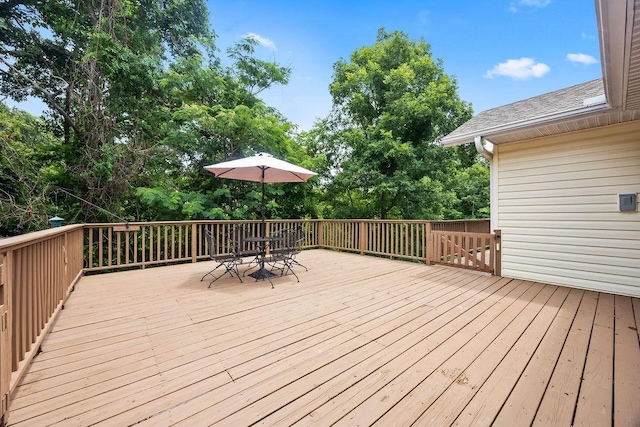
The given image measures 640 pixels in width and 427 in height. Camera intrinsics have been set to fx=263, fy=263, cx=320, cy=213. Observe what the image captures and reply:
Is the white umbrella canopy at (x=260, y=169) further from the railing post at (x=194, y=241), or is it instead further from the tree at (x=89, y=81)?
the tree at (x=89, y=81)

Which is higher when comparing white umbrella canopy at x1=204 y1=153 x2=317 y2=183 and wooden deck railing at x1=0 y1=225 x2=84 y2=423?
white umbrella canopy at x1=204 y1=153 x2=317 y2=183

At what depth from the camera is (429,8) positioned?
391 inches

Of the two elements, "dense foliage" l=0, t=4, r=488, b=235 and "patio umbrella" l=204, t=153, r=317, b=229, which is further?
"dense foliage" l=0, t=4, r=488, b=235

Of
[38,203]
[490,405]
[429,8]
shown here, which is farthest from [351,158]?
[490,405]

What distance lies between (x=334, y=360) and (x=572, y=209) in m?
4.56

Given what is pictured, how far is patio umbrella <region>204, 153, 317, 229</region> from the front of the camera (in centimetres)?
415

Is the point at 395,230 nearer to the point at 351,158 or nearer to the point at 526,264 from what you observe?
the point at 526,264

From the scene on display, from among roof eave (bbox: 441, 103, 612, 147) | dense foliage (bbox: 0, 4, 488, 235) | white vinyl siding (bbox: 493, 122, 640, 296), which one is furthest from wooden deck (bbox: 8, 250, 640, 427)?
dense foliage (bbox: 0, 4, 488, 235)

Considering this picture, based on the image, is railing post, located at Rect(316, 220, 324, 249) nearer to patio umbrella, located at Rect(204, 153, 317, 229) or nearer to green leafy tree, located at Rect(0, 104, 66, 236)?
patio umbrella, located at Rect(204, 153, 317, 229)

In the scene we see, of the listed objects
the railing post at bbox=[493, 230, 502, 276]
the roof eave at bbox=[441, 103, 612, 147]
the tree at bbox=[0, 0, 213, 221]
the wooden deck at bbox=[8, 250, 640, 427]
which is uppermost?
the tree at bbox=[0, 0, 213, 221]

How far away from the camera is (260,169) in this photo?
4.75 m

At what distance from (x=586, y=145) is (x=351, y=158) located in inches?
293

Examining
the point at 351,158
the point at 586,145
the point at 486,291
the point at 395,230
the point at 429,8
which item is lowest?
the point at 486,291

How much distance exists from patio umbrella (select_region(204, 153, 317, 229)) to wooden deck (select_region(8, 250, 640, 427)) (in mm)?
1909
